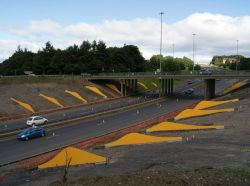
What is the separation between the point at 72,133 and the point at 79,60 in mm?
96650

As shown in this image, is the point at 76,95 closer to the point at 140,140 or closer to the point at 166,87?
the point at 166,87

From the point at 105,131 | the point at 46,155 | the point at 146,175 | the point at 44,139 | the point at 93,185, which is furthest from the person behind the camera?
the point at 105,131

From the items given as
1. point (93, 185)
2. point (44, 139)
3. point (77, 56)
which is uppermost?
point (77, 56)

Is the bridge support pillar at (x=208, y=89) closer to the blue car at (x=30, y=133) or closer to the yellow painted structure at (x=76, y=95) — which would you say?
the yellow painted structure at (x=76, y=95)

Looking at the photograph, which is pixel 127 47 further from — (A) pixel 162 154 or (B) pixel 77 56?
(A) pixel 162 154

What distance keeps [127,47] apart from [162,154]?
149209 mm

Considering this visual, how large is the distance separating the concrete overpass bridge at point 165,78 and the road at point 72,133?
18652 mm

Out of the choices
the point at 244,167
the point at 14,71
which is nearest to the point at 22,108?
the point at 244,167

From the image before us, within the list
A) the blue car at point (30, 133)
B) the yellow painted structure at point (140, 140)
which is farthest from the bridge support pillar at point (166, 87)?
the yellow painted structure at point (140, 140)

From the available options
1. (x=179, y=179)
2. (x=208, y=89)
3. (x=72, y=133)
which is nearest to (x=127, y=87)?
(x=208, y=89)

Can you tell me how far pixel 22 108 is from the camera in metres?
85.6

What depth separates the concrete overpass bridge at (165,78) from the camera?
98938mm

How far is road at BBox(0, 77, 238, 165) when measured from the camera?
46.3m

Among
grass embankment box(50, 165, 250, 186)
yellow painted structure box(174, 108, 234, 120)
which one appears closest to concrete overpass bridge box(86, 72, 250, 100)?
yellow painted structure box(174, 108, 234, 120)
